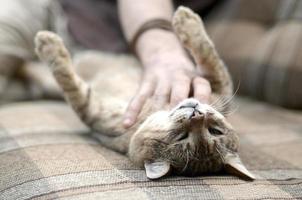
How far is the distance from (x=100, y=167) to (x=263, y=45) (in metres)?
1.05

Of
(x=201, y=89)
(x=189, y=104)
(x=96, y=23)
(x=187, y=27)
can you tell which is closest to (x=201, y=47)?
(x=187, y=27)

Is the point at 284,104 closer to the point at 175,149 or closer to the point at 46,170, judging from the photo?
the point at 175,149

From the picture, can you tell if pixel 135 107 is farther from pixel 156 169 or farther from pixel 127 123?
pixel 156 169

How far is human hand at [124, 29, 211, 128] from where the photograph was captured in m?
1.36

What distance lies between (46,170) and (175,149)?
1.04 ft

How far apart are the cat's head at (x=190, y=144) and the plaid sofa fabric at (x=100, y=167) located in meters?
0.04

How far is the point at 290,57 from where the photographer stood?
1.86m

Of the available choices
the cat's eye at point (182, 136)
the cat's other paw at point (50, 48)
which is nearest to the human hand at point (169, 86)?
the cat's eye at point (182, 136)

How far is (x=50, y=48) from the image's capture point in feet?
5.00

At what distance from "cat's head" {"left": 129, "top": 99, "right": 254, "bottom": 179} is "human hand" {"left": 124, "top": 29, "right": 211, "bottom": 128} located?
0.07 metres

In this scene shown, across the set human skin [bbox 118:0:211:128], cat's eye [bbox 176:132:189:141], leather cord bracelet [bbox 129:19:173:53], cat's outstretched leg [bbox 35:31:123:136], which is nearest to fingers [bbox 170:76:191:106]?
human skin [bbox 118:0:211:128]

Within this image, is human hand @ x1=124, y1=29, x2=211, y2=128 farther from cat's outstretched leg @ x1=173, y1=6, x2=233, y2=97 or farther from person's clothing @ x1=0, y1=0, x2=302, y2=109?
person's clothing @ x1=0, y1=0, x2=302, y2=109

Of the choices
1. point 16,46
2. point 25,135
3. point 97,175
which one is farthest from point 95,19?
point 97,175

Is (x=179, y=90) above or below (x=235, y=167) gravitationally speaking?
→ above
